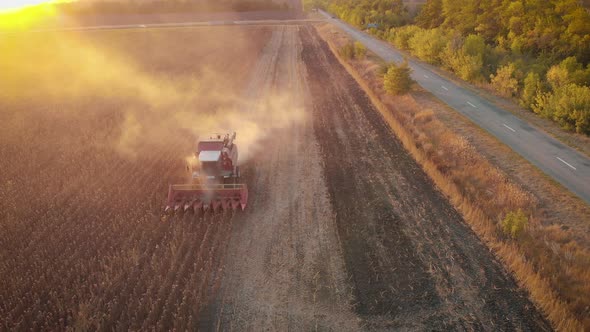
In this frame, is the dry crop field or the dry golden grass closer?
the dry crop field

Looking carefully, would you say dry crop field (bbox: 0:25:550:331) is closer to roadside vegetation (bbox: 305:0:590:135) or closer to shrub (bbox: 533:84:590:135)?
shrub (bbox: 533:84:590:135)

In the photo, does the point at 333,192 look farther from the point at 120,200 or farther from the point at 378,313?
the point at 120,200

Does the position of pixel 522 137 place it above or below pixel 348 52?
below

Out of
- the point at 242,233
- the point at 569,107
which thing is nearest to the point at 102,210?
the point at 242,233

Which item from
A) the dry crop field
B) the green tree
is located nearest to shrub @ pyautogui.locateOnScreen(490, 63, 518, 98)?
the green tree

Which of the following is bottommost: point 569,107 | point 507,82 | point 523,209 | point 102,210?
point 523,209

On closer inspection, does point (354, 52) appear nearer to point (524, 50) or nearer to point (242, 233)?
point (524, 50)

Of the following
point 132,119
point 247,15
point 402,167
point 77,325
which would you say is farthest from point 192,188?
point 247,15
